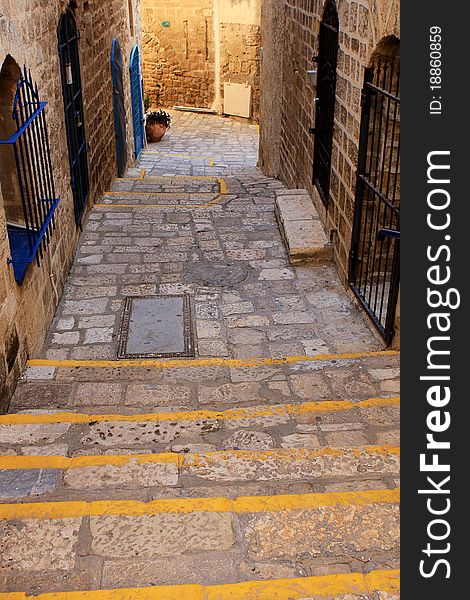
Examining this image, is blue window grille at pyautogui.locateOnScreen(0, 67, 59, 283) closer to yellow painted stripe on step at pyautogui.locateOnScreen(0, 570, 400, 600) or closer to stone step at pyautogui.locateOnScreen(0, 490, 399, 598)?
stone step at pyautogui.locateOnScreen(0, 490, 399, 598)

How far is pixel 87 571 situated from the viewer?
216 cm

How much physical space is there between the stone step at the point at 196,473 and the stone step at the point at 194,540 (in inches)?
6.9

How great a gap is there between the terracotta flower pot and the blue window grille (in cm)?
1191

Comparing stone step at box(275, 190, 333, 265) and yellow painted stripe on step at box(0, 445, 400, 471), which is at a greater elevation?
yellow painted stripe on step at box(0, 445, 400, 471)

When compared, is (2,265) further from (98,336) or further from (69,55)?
(69,55)

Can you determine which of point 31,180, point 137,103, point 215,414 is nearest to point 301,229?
point 31,180

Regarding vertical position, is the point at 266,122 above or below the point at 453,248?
below

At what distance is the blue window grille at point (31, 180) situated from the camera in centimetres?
420

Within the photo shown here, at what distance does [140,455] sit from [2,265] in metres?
1.52

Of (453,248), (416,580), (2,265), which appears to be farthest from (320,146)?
(416,580)

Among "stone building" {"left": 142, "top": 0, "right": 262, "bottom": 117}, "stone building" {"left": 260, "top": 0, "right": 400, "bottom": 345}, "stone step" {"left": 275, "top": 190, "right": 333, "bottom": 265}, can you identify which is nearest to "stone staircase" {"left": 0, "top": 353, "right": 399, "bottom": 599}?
"stone building" {"left": 260, "top": 0, "right": 400, "bottom": 345}

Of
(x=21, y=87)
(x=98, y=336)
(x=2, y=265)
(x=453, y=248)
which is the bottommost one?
(x=98, y=336)

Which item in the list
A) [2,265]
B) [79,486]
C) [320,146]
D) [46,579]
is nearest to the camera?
[46,579]

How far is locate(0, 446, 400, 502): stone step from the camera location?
267cm
